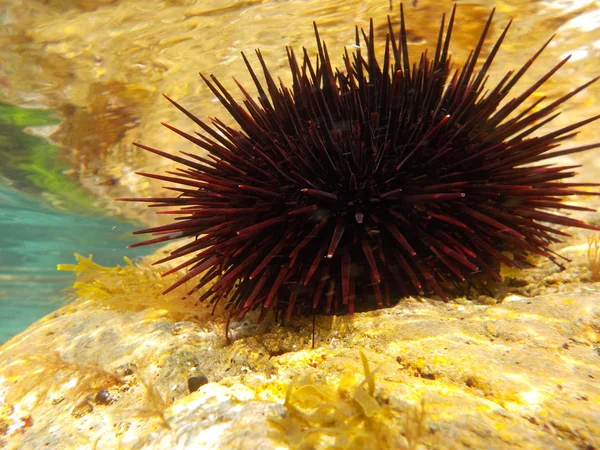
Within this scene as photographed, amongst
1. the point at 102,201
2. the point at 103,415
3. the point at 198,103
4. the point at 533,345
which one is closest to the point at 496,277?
the point at 533,345

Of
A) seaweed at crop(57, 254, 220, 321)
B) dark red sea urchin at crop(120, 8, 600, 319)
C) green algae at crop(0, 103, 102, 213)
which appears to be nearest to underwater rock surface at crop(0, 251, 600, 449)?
seaweed at crop(57, 254, 220, 321)

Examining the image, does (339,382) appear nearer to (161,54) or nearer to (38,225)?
(161,54)

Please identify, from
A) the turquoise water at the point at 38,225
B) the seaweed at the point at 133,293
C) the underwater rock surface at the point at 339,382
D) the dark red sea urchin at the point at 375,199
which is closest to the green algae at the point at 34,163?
the turquoise water at the point at 38,225

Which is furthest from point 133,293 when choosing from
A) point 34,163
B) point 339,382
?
point 34,163

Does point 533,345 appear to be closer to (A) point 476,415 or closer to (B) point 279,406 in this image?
(A) point 476,415

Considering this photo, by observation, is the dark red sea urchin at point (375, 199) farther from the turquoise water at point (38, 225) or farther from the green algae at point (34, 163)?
the green algae at point (34, 163)

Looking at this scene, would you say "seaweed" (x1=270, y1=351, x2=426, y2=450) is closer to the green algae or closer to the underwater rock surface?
the underwater rock surface
